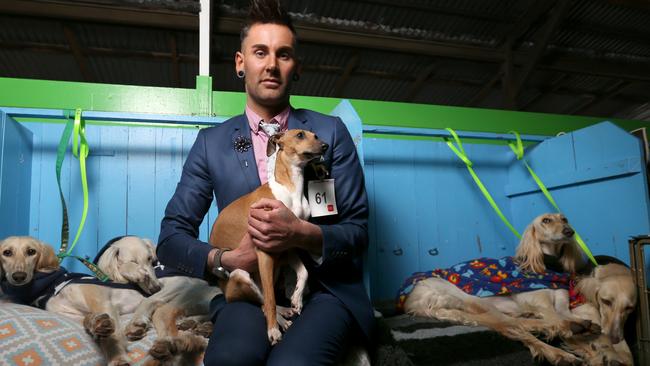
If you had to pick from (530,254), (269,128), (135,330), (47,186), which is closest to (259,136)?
(269,128)

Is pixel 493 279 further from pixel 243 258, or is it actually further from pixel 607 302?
pixel 243 258

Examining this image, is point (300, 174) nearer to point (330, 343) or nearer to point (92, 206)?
point (330, 343)

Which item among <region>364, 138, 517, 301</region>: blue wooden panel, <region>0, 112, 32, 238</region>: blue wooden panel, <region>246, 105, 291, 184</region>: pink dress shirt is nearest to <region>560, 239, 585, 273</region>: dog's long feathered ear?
<region>364, 138, 517, 301</region>: blue wooden panel

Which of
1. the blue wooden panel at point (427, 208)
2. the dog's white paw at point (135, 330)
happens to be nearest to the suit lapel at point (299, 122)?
the dog's white paw at point (135, 330)

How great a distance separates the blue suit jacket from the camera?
1.41 meters

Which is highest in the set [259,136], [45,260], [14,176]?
[259,136]

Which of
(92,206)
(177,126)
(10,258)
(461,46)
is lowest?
(10,258)

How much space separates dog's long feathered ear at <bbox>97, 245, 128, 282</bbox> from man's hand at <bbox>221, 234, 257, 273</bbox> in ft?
2.65

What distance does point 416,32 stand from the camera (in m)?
4.48

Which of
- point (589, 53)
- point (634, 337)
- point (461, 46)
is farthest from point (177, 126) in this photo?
point (589, 53)

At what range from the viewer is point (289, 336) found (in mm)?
1212

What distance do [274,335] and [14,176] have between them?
1.93m

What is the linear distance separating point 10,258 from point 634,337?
314 cm

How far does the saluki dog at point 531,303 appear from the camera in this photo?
6.17 ft
